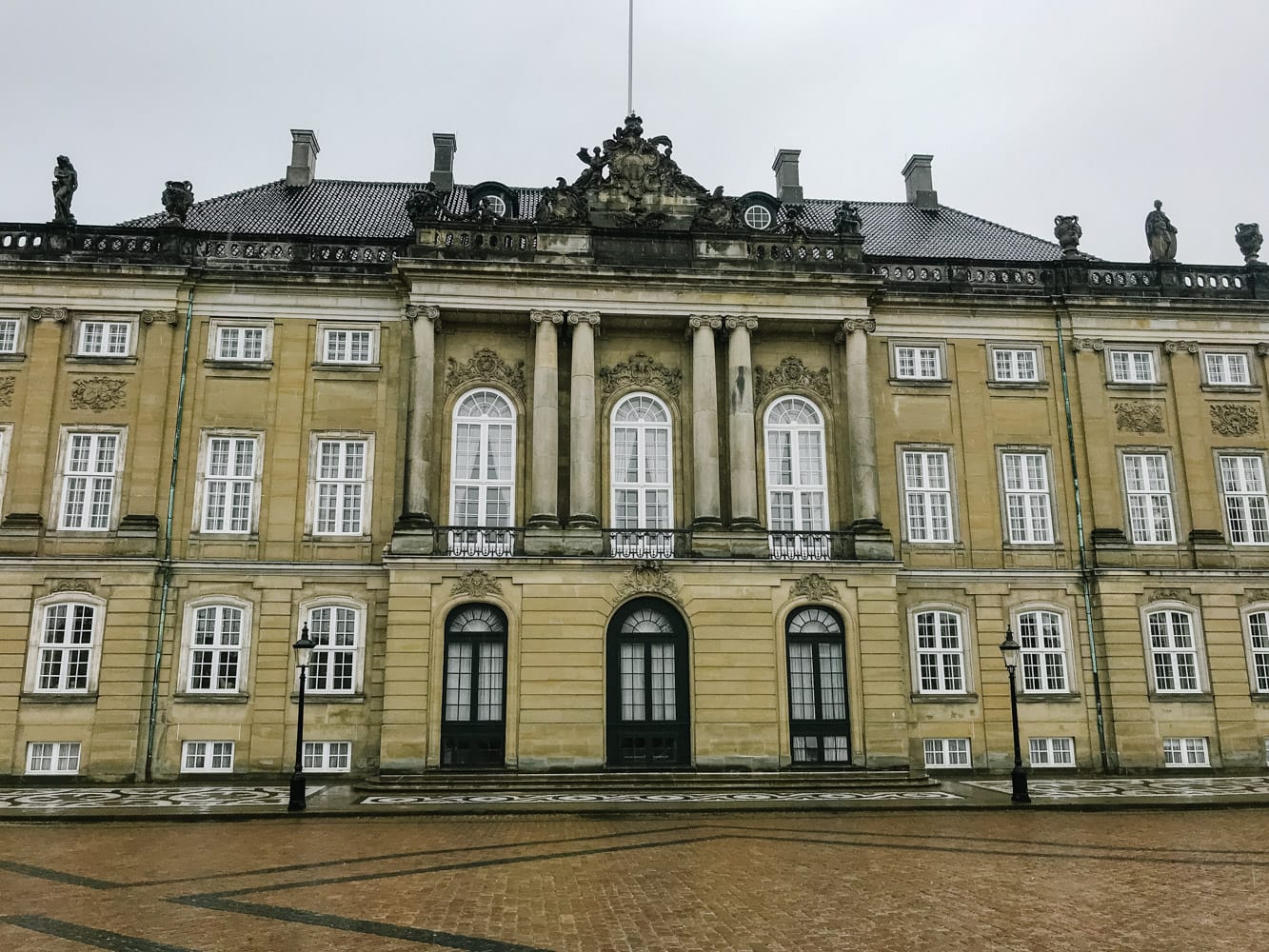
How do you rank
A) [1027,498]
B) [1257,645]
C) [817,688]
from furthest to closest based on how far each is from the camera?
1. [1027,498]
2. [1257,645]
3. [817,688]

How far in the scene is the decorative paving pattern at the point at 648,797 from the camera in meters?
22.4

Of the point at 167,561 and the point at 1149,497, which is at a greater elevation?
the point at 1149,497

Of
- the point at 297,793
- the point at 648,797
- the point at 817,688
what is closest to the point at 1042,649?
the point at 817,688

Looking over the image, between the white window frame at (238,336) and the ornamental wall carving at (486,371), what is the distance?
17.8ft

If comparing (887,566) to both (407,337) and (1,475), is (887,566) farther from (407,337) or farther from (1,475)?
(1,475)

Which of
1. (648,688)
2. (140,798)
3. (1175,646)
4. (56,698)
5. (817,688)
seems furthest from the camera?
(1175,646)

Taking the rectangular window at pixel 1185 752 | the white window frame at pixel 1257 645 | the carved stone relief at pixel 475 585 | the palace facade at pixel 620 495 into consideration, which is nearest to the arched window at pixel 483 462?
the palace facade at pixel 620 495

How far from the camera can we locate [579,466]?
92.5 ft

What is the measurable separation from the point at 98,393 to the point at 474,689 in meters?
13.9

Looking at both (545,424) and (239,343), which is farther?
(239,343)

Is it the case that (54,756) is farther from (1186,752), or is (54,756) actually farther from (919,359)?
(1186,752)

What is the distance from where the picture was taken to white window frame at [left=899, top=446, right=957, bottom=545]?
99.6ft

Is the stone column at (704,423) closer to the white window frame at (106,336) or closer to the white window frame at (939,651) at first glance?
the white window frame at (939,651)

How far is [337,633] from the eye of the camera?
28.2m
